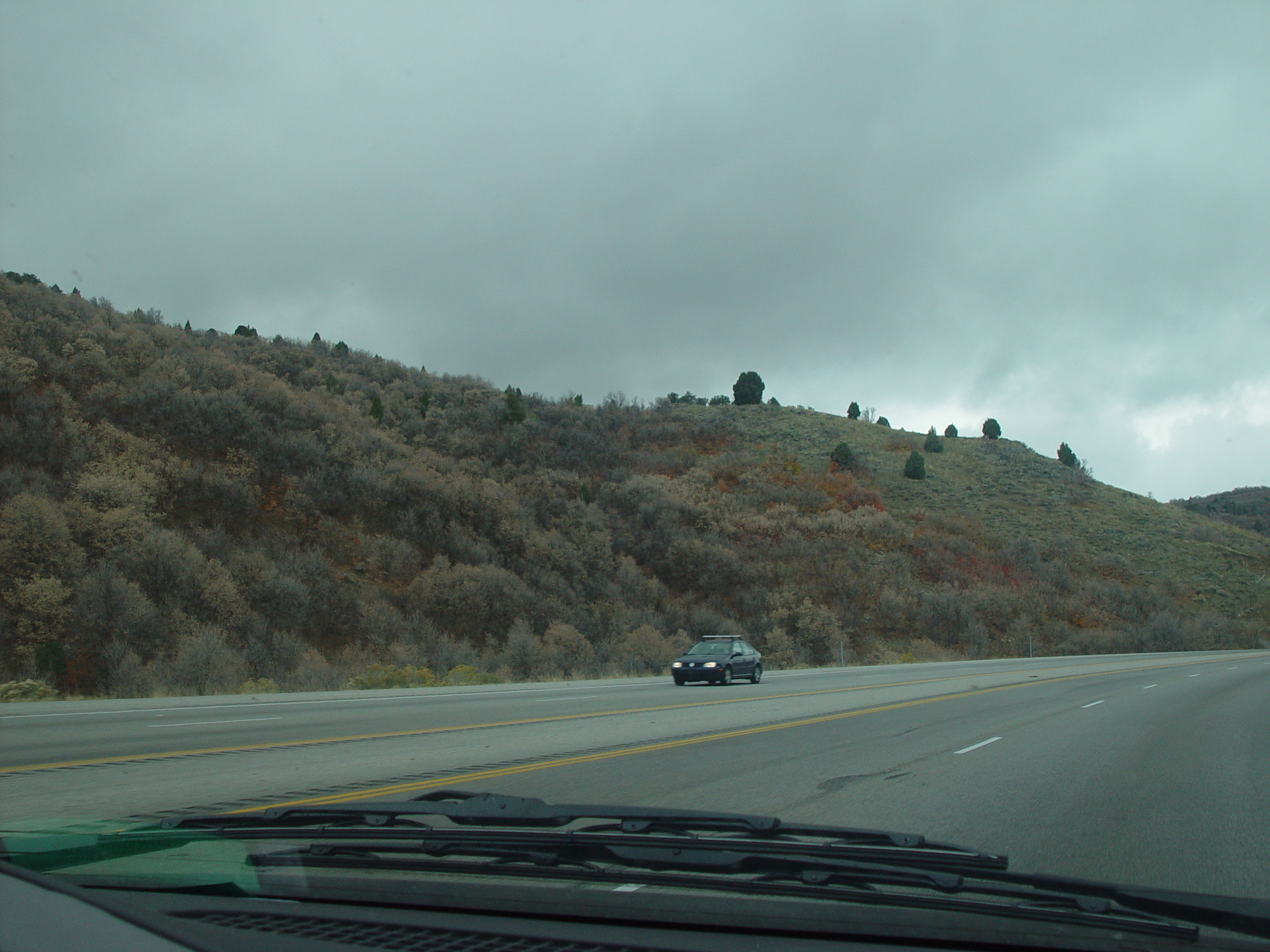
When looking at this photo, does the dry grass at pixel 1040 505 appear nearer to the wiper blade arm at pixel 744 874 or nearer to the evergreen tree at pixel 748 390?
the evergreen tree at pixel 748 390

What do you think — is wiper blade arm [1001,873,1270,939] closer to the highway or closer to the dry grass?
the highway

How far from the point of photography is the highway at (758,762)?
693 cm

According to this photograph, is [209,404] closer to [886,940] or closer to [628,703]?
[628,703]

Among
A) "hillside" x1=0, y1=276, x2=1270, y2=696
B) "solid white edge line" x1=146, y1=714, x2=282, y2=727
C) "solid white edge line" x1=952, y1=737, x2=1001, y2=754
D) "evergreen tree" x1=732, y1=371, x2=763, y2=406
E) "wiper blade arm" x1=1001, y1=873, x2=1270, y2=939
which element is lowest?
"solid white edge line" x1=952, y1=737, x2=1001, y2=754

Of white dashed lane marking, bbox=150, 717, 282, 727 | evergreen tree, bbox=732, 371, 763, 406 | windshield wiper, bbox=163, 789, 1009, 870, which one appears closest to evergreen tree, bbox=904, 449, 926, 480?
evergreen tree, bbox=732, 371, 763, 406

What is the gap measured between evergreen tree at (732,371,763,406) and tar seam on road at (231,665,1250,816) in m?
79.1

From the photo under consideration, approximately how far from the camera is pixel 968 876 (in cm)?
372

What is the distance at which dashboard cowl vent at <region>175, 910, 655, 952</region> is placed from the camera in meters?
2.89

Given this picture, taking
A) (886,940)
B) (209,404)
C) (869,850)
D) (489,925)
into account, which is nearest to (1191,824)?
(869,850)

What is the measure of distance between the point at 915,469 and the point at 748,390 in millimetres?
25036

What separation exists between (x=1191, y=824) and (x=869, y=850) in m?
A: 4.76

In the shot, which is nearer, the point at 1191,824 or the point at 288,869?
the point at 288,869

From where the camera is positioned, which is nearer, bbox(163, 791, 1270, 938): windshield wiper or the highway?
bbox(163, 791, 1270, 938): windshield wiper

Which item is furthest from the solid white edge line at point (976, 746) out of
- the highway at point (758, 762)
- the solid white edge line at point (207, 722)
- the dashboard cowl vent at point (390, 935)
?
the solid white edge line at point (207, 722)
